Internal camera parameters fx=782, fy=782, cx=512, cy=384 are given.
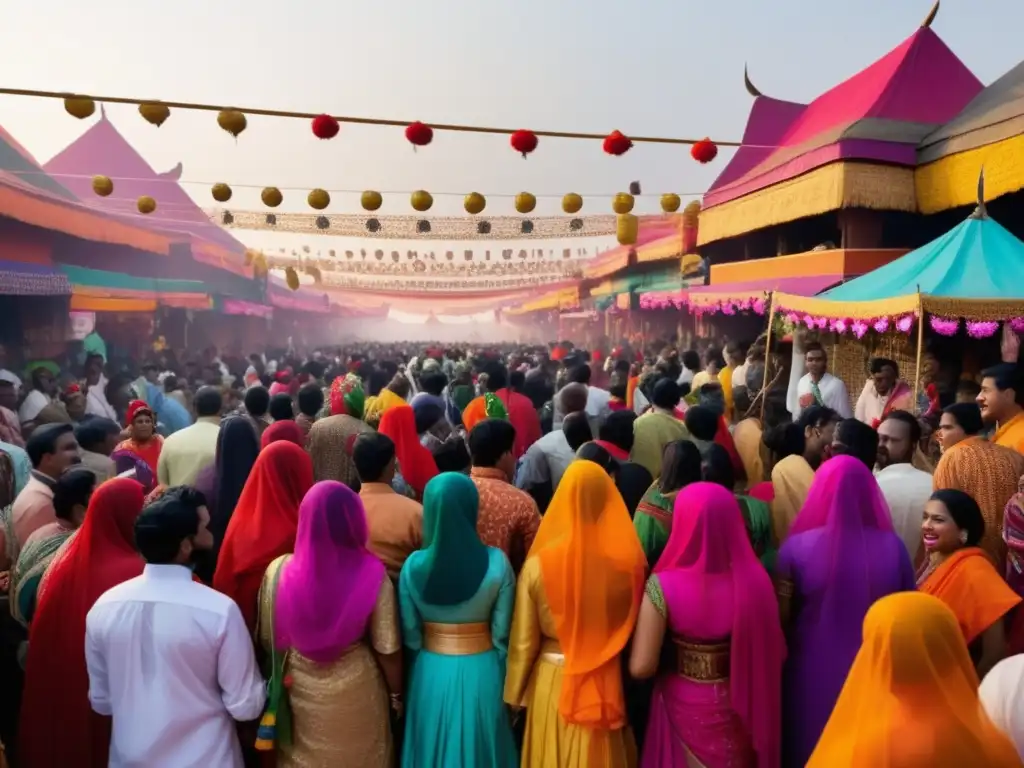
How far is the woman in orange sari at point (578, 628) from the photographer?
258 cm

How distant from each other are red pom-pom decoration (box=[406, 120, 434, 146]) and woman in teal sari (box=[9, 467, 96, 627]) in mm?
5502

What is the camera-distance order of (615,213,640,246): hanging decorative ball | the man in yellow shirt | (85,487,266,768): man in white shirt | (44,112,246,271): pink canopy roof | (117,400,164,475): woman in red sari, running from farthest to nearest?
(44,112,246,271): pink canopy roof < (615,213,640,246): hanging decorative ball < (117,400,164,475): woman in red sari < the man in yellow shirt < (85,487,266,768): man in white shirt

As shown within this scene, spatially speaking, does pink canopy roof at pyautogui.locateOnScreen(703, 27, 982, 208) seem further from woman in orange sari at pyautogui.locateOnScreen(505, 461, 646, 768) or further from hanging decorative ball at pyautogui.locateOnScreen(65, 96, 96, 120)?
woman in orange sari at pyautogui.locateOnScreen(505, 461, 646, 768)

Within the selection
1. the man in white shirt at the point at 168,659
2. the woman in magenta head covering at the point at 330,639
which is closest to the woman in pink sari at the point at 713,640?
the woman in magenta head covering at the point at 330,639

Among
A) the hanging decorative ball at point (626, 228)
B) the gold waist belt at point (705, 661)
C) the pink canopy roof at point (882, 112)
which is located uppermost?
the pink canopy roof at point (882, 112)

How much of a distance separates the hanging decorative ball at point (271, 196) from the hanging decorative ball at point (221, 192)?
0.46 m

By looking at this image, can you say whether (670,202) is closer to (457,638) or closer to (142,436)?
(142,436)

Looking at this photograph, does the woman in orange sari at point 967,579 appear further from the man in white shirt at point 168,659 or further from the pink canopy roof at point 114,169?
the pink canopy roof at point 114,169

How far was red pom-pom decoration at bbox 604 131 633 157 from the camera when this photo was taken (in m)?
8.04

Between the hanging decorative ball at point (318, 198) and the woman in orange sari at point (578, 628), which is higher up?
the hanging decorative ball at point (318, 198)

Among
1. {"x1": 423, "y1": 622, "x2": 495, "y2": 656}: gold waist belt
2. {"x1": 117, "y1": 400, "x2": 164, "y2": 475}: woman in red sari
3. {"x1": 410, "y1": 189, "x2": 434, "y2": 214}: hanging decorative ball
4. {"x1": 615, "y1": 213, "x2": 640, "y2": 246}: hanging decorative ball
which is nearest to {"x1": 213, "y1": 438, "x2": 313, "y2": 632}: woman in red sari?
{"x1": 423, "y1": 622, "x2": 495, "y2": 656}: gold waist belt

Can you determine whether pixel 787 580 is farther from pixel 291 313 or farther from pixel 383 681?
pixel 291 313

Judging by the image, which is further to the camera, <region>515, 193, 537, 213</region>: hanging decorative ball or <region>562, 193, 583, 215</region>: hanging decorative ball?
<region>562, 193, 583, 215</region>: hanging decorative ball

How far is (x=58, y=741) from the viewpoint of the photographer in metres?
2.79
